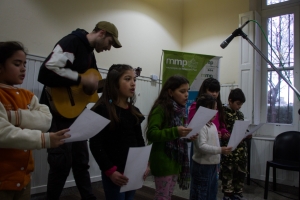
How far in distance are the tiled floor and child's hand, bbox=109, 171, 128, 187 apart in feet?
5.33

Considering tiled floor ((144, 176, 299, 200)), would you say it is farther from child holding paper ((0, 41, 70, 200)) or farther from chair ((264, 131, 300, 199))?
child holding paper ((0, 41, 70, 200))

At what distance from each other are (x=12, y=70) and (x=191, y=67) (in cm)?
234

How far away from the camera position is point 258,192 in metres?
2.81

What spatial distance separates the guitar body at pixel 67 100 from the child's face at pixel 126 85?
1.68ft

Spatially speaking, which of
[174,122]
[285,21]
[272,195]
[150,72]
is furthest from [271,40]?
[174,122]

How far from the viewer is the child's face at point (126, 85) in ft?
4.33

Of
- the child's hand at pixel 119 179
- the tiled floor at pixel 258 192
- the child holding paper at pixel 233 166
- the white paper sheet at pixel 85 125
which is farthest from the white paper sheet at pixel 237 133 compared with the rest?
the tiled floor at pixel 258 192

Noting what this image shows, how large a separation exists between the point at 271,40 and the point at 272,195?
6.67ft

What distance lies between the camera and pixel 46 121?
104 centimetres

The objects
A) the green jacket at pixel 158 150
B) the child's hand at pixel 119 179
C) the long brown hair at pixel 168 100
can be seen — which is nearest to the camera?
the child's hand at pixel 119 179

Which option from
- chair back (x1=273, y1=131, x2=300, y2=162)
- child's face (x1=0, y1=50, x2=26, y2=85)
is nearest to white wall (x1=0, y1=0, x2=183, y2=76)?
child's face (x1=0, y1=50, x2=26, y2=85)

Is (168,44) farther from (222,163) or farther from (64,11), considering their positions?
(222,163)

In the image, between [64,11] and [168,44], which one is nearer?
[64,11]

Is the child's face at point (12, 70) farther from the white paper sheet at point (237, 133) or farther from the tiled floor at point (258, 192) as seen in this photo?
the tiled floor at point (258, 192)
